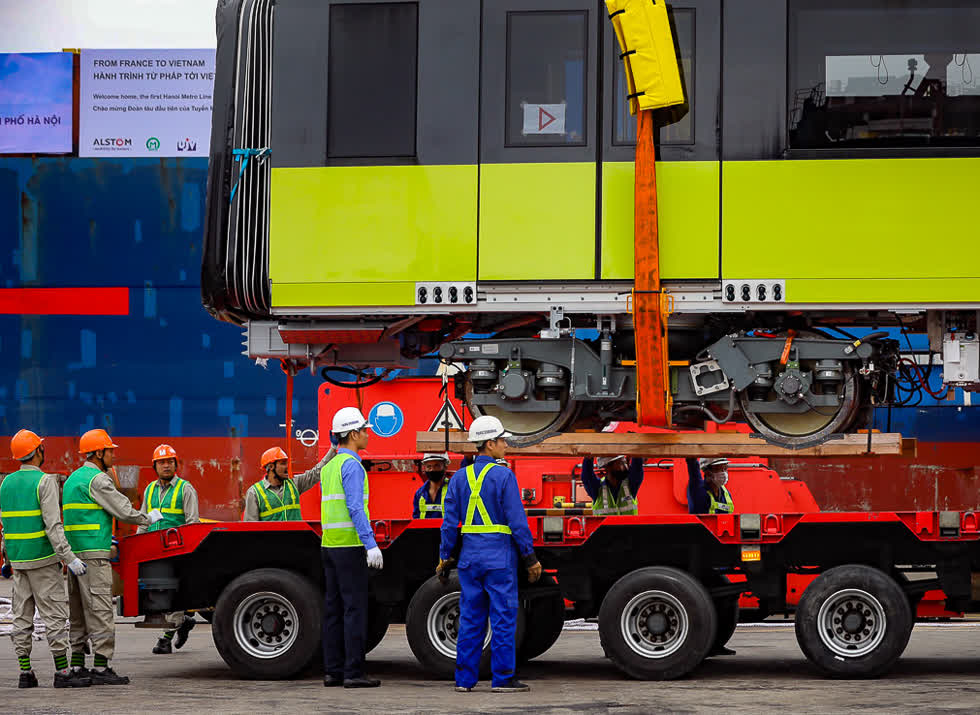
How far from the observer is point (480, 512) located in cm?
880

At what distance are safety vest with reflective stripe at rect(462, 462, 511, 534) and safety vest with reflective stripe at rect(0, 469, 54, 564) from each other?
3036 mm

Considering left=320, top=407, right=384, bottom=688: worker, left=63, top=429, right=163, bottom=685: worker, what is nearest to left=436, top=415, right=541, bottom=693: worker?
left=320, top=407, right=384, bottom=688: worker

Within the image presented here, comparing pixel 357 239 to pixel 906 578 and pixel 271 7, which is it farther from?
pixel 906 578

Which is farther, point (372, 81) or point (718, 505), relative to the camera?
point (718, 505)

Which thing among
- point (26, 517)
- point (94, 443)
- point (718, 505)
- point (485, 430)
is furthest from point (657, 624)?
point (26, 517)

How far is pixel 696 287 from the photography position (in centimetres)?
901

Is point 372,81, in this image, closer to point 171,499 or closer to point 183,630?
point 171,499

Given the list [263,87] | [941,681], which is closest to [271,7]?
[263,87]

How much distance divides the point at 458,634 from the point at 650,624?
51.4 inches

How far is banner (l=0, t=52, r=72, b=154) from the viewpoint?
20547 millimetres

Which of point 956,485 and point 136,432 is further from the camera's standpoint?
point 136,432

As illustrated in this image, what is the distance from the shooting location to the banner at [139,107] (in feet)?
68.3

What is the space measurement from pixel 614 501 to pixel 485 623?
2676 mm

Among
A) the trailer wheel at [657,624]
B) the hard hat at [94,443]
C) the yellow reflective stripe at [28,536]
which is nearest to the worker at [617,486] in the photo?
the trailer wheel at [657,624]
